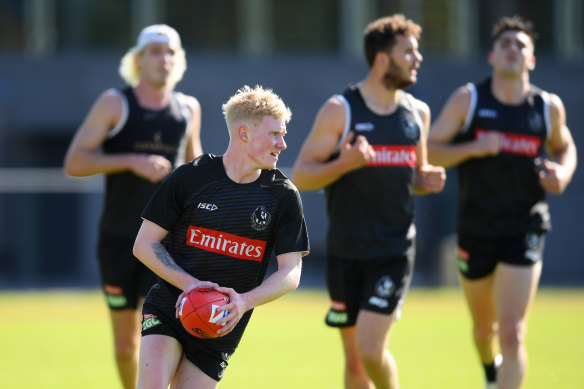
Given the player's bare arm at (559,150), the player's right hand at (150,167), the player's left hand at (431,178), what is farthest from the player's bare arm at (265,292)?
the player's bare arm at (559,150)

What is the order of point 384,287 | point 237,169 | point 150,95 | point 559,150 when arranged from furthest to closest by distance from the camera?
1. point 559,150
2. point 150,95
3. point 384,287
4. point 237,169

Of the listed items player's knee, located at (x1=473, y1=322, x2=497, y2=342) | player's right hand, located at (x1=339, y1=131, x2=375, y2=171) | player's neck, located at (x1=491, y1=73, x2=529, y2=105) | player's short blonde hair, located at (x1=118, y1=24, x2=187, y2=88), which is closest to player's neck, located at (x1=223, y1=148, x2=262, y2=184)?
player's right hand, located at (x1=339, y1=131, x2=375, y2=171)

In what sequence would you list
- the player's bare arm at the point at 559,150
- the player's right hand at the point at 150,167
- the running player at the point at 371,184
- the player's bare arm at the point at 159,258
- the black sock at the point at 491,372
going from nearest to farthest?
the player's bare arm at the point at 159,258 < the running player at the point at 371,184 < the player's right hand at the point at 150,167 < the player's bare arm at the point at 559,150 < the black sock at the point at 491,372

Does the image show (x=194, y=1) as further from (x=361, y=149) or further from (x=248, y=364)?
(x=361, y=149)

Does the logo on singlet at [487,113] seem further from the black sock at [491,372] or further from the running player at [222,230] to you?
the running player at [222,230]

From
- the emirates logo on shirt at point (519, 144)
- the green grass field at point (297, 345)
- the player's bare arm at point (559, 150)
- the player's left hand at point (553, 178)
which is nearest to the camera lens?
the player's left hand at point (553, 178)

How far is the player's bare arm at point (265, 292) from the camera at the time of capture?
5.02 meters

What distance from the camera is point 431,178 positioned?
693 centimetres

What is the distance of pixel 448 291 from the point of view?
17.6 meters

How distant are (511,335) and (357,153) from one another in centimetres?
173

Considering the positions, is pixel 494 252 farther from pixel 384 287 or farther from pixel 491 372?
pixel 384 287

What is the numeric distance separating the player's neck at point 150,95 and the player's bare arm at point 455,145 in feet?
6.81

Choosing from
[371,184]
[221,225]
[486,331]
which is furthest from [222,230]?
[486,331]

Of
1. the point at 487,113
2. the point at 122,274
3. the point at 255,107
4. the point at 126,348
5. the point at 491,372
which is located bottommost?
the point at 491,372
